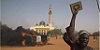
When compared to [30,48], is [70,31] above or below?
above

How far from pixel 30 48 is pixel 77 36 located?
8.69 m

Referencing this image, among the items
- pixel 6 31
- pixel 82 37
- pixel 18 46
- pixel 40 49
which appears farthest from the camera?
pixel 18 46

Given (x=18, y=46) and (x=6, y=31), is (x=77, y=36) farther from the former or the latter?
(x=18, y=46)

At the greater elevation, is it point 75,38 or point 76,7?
point 76,7

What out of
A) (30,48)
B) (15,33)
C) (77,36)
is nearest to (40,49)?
(30,48)

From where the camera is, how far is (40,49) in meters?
9.80

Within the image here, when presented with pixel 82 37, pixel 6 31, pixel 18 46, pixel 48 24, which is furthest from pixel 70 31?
pixel 48 24

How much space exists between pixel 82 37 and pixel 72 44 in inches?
3.0

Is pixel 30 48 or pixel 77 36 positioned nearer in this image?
pixel 77 36

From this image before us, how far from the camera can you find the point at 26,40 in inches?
403

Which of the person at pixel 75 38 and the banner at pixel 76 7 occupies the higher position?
the banner at pixel 76 7

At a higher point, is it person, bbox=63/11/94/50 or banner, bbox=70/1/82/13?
banner, bbox=70/1/82/13

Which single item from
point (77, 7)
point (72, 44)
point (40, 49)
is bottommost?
point (40, 49)

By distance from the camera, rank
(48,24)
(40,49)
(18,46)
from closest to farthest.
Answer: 1. (40,49)
2. (18,46)
3. (48,24)
